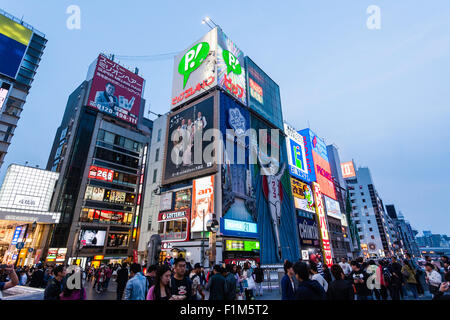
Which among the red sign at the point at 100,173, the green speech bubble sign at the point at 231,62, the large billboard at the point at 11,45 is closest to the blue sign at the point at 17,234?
the red sign at the point at 100,173

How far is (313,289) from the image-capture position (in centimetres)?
410

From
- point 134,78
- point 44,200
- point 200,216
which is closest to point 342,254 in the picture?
point 200,216

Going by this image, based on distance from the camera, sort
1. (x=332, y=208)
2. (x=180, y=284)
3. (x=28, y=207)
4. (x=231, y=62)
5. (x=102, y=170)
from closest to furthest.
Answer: (x=180, y=284) < (x=28, y=207) < (x=231, y=62) < (x=102, y=170) < (x=332, y=208)

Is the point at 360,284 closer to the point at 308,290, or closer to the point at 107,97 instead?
the point at 308,290

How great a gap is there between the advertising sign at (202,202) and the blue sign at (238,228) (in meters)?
2.01

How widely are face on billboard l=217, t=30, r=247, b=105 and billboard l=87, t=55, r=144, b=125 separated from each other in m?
29.2

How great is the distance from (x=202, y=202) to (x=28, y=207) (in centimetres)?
2857

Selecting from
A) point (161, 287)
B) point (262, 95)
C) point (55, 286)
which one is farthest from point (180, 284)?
point (262, 95)

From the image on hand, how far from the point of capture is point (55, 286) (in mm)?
5453

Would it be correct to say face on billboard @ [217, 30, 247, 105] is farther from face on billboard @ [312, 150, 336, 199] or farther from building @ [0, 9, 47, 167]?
building @ [0, 9, 47, 167]

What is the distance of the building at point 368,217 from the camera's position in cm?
8881

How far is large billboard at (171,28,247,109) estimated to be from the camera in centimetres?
3634

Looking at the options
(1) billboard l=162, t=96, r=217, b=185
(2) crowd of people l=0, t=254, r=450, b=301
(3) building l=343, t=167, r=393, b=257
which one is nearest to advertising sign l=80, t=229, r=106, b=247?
(1) billboard l=162, t=96, r=217, b=185

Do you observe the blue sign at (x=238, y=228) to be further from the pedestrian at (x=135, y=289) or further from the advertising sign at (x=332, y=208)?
the advertising sign at (x=332, y=208)
